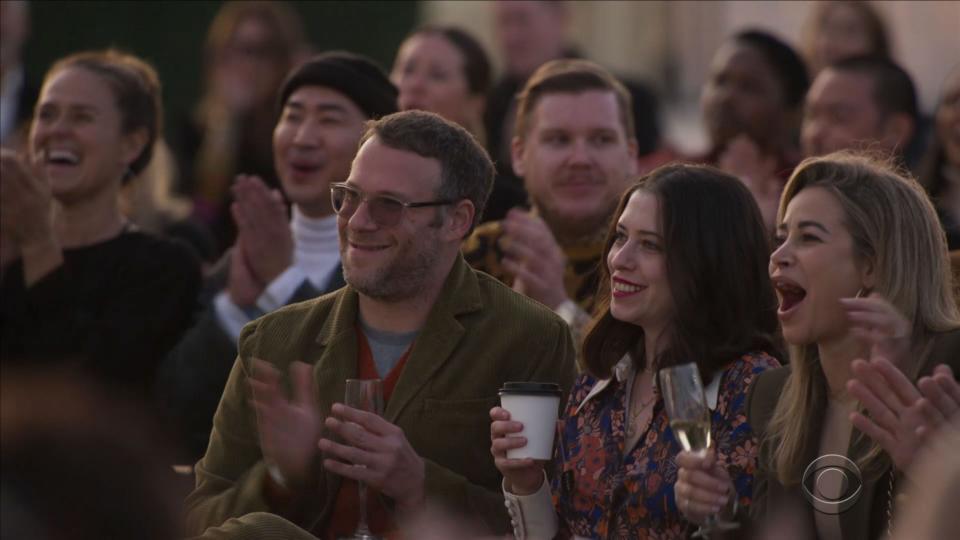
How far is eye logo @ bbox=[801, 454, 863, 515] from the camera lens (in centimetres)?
501

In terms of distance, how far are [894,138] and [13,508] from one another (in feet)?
18.4

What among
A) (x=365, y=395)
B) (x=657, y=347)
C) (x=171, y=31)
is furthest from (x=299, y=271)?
(x=171, y=31)

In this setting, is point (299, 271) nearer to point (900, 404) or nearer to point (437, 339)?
point (437, 339)

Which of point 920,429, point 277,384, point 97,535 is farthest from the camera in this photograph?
point 277,384

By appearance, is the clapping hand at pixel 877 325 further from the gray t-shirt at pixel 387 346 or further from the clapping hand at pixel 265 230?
the clapping hand at pixel 265 230

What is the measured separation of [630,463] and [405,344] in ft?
3.23

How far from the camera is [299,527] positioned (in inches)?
217

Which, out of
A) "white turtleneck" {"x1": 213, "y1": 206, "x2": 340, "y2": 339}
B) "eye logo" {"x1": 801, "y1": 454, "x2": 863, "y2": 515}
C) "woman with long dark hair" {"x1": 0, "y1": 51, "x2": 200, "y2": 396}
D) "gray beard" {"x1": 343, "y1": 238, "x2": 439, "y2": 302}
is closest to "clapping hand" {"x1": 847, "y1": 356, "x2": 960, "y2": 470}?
"eye logo" {"x1": 801, "y1": 454, "x2": 863, "y2": 515}

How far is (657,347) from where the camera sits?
5.55 meters

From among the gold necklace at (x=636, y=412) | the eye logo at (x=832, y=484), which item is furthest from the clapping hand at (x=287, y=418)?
the eye logo at (x=832, y=484)

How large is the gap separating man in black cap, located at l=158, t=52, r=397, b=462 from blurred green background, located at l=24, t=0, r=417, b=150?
609 cm

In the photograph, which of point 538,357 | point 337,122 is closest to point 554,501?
point 538,357

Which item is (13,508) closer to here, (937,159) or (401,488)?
(401,488)

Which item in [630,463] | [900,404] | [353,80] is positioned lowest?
[630,463]
